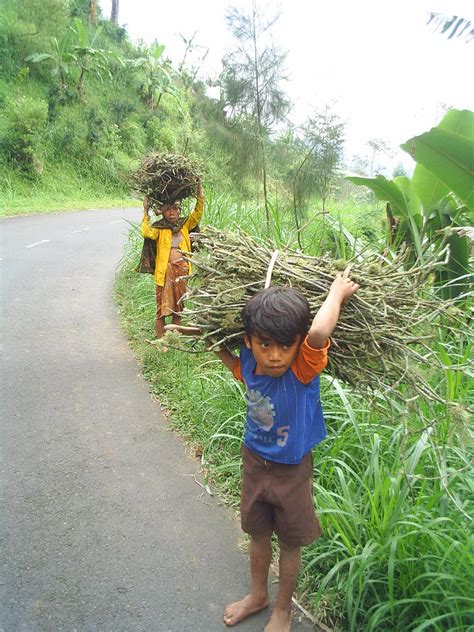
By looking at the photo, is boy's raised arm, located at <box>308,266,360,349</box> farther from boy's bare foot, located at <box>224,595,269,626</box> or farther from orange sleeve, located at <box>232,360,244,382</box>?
boy's bare foot, located at <box>224,595,269,626</box>

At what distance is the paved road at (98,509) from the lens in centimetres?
233

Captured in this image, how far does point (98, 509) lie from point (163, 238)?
8.84ft

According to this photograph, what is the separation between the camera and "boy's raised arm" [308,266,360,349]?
1.74 m

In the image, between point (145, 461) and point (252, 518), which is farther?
point (145, 461)

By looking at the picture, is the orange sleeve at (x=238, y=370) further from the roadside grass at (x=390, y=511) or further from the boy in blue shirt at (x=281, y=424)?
the roadside grass at (x=390, y=511)

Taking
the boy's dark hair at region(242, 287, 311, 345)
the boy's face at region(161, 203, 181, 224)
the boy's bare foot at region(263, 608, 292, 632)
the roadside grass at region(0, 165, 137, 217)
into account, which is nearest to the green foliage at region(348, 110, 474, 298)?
the boy's dark hair at region(242, 287, 311, 345)

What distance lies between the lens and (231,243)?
87.3 inches

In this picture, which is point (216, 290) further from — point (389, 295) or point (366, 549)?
point (366, 549)

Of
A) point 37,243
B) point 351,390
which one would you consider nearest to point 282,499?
point 351,390

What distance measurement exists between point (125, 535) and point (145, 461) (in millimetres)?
723

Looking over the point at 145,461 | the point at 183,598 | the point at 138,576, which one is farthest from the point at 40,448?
the point at 183,598

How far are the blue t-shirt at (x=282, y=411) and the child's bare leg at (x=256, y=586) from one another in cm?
47

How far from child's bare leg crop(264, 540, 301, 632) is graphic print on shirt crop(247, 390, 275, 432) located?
1.79ft

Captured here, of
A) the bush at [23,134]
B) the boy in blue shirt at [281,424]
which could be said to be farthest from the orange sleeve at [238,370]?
the bush at [23,134]
